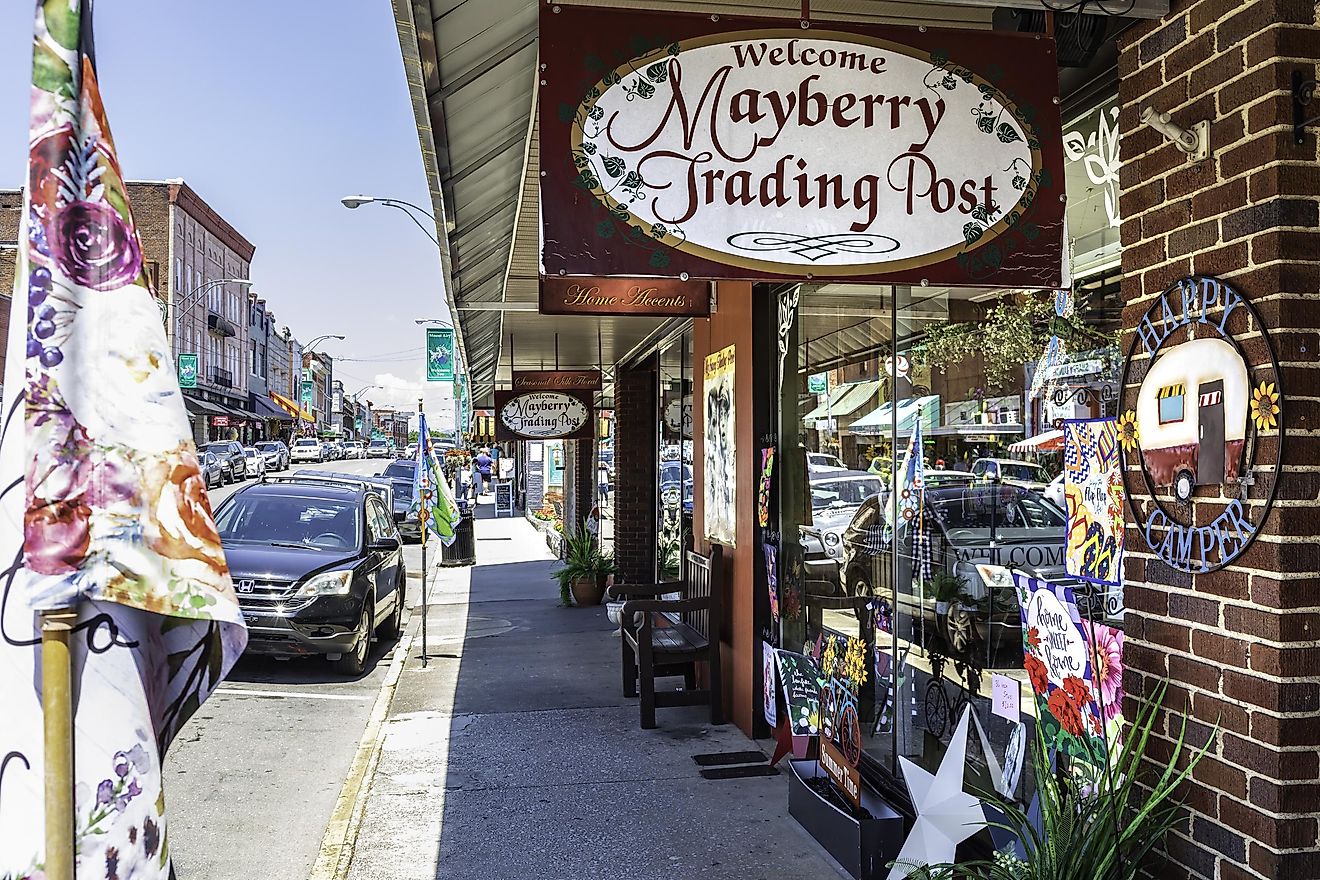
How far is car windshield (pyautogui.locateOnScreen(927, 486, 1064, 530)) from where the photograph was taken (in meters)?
4.01

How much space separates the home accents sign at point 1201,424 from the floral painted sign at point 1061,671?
47cm

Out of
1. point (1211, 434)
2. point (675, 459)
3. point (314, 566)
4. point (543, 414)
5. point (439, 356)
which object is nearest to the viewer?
point (1211, 434)

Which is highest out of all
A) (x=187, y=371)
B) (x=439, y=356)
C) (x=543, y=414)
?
(x=187, y=371)

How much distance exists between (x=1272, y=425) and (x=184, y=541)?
9.21 feet

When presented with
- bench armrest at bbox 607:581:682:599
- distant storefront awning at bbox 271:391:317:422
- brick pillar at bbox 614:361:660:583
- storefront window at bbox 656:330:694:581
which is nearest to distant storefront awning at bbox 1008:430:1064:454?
bench armrest at bbox 607:581:682:599

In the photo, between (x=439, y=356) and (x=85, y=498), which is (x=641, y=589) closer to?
(x=85, y=498)

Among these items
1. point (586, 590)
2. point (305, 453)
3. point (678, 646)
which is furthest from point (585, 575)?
point (305, 453)

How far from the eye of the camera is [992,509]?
4.24 meters

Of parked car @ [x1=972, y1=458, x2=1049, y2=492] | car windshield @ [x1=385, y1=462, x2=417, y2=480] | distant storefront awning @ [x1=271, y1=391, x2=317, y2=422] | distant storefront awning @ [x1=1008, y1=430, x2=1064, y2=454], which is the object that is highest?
distant storefront awning @ [x1=271, y1=391, x2=317, y2=422]

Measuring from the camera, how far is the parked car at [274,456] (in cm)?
5097

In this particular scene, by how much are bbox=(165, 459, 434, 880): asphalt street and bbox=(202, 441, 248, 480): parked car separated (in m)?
31.3

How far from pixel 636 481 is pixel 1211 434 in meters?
10.8

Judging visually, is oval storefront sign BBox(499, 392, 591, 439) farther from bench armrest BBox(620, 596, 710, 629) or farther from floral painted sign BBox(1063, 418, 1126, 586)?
floral painted sign BBox(1063, 418, 1126, 586)

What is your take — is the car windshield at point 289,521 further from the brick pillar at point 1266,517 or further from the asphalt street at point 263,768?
the brick pillar at point 1266,517
